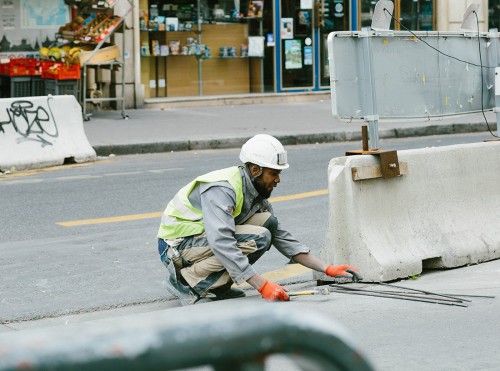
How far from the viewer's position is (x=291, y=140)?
14797 millimetres

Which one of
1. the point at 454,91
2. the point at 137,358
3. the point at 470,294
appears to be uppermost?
the point at 454,91

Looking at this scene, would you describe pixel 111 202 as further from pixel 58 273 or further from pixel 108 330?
pixel 108 330

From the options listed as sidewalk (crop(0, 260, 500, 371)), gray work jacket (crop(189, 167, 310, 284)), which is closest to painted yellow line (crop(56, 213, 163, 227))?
sidewalk (crop(0, 260, 500, 371))

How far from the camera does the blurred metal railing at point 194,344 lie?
1218 mm

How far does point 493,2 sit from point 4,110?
13856 millimetres

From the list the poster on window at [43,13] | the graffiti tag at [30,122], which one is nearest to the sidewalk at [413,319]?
the graffiti tag at [30,122]

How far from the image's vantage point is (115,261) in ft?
23.2

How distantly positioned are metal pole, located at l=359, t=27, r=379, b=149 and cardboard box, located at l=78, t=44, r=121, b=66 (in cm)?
1015

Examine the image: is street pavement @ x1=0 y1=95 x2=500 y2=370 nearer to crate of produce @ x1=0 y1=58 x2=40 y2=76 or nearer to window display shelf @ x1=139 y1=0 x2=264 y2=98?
crate of produce @ x1=0 y1=58 x2=40 y2=76

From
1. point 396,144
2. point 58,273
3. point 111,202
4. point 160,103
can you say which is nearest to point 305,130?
point 396,144

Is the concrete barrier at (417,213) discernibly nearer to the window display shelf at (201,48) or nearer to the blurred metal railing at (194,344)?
the blurred metal railing at (194,344)

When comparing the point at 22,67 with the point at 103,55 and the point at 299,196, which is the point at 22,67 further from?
the point at 299,196

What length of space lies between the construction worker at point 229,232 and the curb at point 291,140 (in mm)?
7573

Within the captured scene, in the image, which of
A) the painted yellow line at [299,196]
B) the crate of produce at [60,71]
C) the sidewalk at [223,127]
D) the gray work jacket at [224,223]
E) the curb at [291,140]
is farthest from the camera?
the crate of produce at [60,71]
